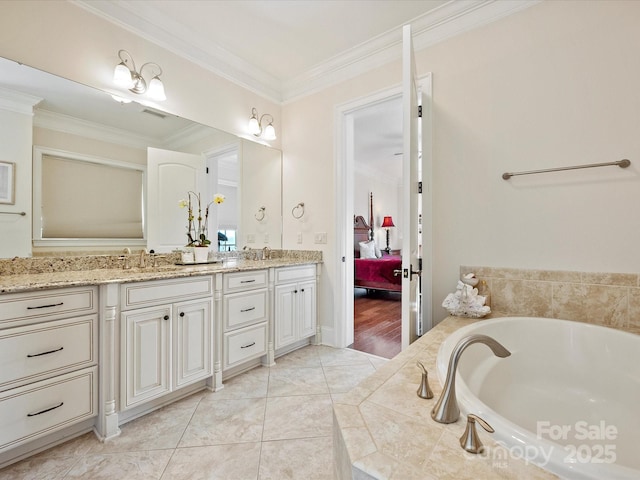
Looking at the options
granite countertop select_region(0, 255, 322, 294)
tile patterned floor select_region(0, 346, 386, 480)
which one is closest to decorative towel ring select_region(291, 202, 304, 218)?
granite countertop select_region(0, 255, 322, 294)

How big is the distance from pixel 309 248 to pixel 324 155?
3.08 ft

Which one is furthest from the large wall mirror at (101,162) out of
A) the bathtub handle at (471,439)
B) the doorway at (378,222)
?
the bathtub handle at (471,439)

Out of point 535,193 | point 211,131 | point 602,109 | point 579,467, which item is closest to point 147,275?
point 211,131

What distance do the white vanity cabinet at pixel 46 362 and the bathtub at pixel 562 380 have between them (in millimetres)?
1694

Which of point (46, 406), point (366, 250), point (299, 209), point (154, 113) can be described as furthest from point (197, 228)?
point (366, 250)

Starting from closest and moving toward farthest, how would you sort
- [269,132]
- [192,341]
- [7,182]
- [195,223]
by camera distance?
[7,182], [192,341], [195,223], [269,132]

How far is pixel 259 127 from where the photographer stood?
117 inches

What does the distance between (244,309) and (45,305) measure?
1.14 metres

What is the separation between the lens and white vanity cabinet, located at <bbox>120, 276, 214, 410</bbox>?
5.28 feet

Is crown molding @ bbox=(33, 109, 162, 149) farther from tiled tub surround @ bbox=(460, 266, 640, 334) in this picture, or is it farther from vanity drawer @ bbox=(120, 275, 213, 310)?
tiled tub surround @ bbox=(460, 266, 640, 334)

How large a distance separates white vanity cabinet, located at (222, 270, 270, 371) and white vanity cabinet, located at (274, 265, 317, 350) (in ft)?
0.44

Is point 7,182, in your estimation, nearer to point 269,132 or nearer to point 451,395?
point 269,132

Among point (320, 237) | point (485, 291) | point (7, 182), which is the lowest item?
point (485, 291)

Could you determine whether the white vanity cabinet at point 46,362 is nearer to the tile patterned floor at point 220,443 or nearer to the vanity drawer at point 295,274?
the tile patterned floor at point 220,443
